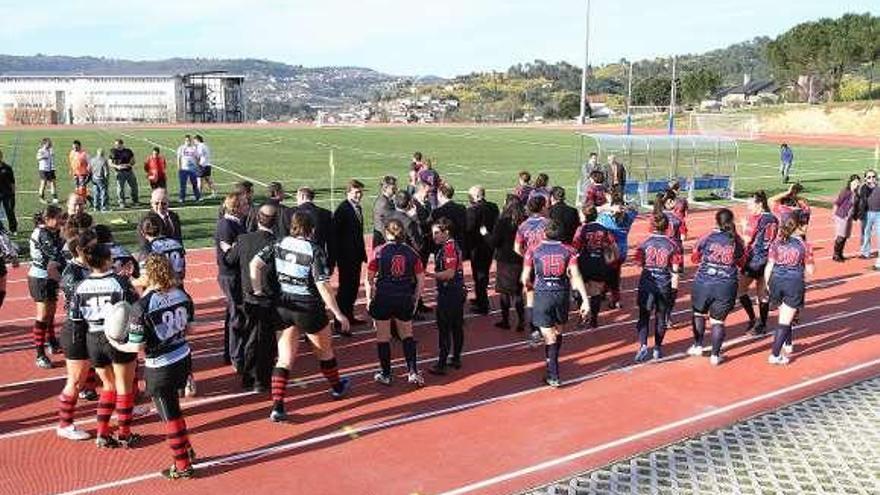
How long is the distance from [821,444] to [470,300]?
582 centimetres

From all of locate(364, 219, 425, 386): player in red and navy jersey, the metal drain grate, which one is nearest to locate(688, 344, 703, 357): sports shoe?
the metal drain grate

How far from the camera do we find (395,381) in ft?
28.1

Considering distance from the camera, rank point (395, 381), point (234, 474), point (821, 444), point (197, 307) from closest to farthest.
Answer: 1. point (234, 474)
2. point (821, 444)
3. point (395, 381)
4. point (197, 307)

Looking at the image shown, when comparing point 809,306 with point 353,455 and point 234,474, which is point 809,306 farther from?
point 234,474

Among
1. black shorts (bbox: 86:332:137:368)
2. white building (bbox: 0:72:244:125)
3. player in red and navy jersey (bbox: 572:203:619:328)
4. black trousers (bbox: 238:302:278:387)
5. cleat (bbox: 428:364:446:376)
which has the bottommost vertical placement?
cleat (bbox: 428:364:446:376)

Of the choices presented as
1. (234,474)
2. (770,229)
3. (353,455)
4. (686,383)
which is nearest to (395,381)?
(353,455)

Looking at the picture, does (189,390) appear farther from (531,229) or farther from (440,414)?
(531,229)

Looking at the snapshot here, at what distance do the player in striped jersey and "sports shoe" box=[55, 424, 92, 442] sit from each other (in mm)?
208

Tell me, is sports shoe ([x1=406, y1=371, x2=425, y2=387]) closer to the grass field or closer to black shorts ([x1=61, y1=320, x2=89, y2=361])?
black shorts ([x1=61, y1=320, x2=89, y2=361])

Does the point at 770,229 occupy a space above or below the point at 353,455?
above

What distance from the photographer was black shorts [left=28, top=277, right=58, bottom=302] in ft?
28.1

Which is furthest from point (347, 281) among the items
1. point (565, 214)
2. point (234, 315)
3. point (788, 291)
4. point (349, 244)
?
point (788, 291)

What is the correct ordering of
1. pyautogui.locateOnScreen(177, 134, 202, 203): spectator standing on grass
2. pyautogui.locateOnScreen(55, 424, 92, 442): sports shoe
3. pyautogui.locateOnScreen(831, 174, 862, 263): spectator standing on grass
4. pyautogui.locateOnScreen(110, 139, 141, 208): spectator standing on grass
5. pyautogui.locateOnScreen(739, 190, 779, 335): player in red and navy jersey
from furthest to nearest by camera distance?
pyautogui.locateOnScreen(177, 134, 202, 203): spectator standing on grass, pyautogui.locateOnScreen(110, 139, 141, 208): spectator standing on grass, pyautogui.locateOnScreen(831, 174, 862, 263): spectator standing on grass, pyautogui.locateOnScreen(739, 190, 779, 335): player in red and navy jersey, pyautogui.locateOnScreen(55, 424, 92, 442): sports shoe

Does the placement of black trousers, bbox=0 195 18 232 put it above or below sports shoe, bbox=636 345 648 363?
above
